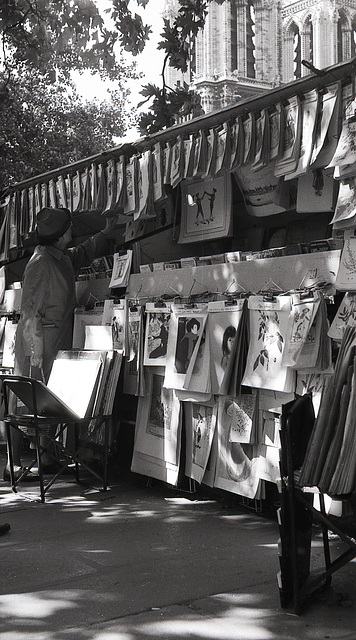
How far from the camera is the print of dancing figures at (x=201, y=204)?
546 centimetres

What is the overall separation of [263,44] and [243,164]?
62118mm

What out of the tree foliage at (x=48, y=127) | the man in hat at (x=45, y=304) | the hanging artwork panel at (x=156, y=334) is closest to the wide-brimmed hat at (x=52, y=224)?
the man in hat at (x=45, y=304)

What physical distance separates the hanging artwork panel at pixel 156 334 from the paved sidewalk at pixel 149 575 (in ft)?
3.04

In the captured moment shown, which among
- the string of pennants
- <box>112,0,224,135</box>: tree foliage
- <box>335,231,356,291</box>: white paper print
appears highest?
<box>112,0,224,135</box>: tree foliage

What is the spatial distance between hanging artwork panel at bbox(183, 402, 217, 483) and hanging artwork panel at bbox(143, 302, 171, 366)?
1.20 feet

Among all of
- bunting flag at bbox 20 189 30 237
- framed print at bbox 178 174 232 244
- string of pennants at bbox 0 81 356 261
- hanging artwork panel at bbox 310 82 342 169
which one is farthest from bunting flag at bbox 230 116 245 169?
bunting flag at bbox 20 189 30 237

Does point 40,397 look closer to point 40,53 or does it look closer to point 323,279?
point 323,279

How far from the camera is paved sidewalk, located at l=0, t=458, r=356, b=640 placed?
2857mm

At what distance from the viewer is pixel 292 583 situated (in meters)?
3.00

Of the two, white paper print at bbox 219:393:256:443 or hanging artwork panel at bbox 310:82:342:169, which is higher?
hanging artwork panel at bbox 310:82:342:169

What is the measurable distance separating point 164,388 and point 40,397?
32.6 inches

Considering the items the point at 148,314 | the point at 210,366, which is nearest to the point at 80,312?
the point at 148,314

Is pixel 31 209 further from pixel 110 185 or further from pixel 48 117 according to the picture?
pixel 48 117

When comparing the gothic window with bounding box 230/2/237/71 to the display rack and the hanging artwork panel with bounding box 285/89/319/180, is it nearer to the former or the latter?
the hanging artwork panel with bounding box 285/89/319/180
